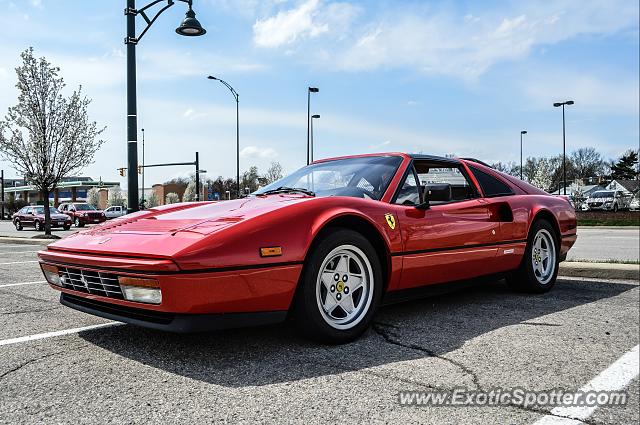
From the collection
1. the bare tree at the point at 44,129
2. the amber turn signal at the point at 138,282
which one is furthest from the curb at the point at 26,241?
the amber turn signal at the point at 138,282

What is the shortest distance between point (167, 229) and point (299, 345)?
995 mm

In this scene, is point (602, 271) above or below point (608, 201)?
below

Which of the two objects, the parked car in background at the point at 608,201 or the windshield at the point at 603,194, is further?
the windshield at the point at 603,194

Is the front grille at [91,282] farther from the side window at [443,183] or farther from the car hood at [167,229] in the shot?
the side window at [443,183]

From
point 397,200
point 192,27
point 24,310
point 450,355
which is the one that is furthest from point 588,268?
point 192,27

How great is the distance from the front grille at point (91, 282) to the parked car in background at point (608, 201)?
3965cm

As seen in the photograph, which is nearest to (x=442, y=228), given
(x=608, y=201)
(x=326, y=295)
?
(x=326, y=295)

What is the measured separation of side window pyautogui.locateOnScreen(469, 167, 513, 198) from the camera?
4406 mm

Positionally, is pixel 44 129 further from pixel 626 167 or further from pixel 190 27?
pixel 626 167

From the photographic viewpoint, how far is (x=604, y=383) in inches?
96.1

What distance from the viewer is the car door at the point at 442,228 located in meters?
3.43

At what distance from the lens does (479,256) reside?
3.96m

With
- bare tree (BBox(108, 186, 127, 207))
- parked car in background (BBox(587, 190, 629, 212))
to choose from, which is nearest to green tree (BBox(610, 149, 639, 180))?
parked car in background (BBox(587, 190, 629, 212))

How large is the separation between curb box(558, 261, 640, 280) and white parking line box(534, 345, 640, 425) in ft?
9.22
